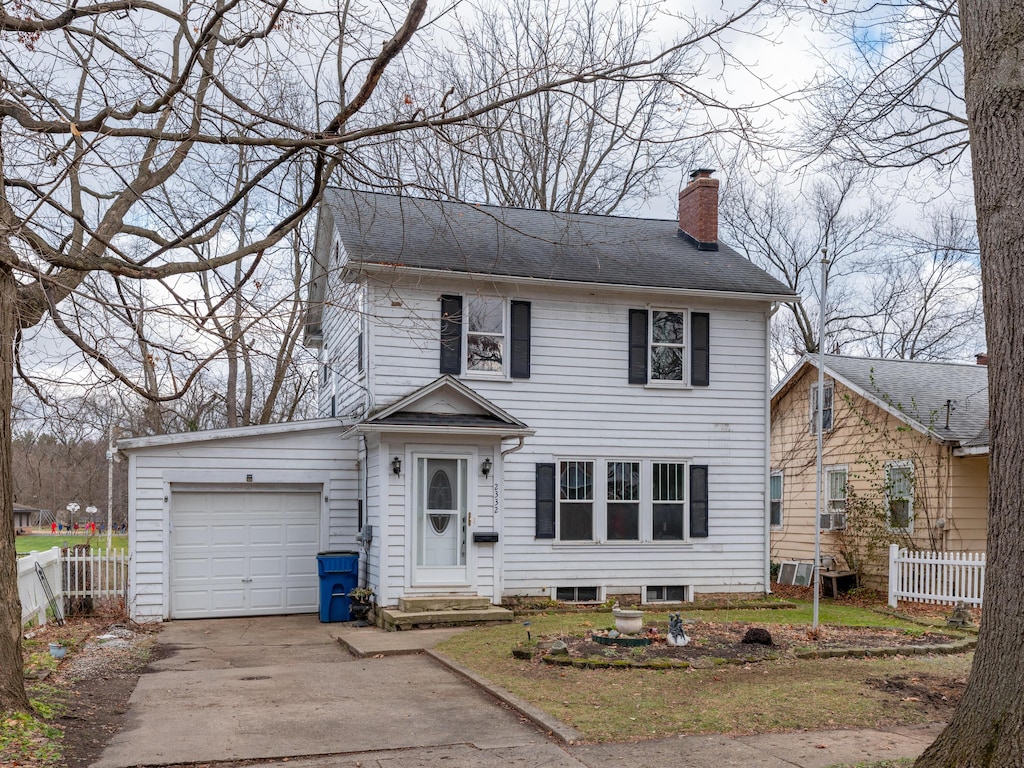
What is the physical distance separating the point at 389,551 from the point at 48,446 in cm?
543

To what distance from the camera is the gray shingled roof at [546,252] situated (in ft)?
50.2

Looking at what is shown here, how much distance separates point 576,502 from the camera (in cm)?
1581

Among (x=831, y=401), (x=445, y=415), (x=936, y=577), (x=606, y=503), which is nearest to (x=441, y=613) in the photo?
(x=445, y=415)

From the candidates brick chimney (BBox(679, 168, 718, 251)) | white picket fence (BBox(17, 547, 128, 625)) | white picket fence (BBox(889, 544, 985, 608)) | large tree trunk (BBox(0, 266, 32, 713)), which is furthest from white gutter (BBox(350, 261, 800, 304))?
large tree trunk (BBox(0, 266, 32, 713))

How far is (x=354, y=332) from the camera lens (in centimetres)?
1639

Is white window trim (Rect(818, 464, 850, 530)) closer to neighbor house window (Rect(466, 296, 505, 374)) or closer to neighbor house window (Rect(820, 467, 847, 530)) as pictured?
neighbor house window (Rect(820, 467, 847, 530))

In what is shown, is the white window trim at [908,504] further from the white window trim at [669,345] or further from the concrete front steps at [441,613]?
the concrete front steps at [441,613]

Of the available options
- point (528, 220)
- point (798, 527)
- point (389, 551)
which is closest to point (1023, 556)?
point (389, 551)

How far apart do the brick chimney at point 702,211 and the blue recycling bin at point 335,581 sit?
29.9ft

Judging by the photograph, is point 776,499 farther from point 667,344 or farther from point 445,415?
point 445,415

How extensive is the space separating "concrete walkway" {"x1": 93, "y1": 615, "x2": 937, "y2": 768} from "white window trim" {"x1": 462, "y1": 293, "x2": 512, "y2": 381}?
Answer: 5412 millimetres

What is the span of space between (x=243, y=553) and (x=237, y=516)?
64 cm

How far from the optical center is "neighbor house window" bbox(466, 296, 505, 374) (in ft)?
50.9

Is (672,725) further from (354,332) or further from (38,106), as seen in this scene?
(354,332)
